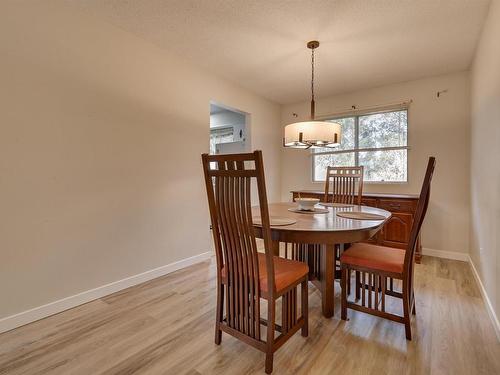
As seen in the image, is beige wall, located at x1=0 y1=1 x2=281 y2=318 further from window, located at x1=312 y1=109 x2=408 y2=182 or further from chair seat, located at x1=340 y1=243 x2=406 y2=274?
window, located at x1=312 y1=109 x2=408 y2=182

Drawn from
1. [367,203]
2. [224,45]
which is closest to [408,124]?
[367,203]

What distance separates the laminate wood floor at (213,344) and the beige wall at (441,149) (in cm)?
131

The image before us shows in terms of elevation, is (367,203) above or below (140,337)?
above

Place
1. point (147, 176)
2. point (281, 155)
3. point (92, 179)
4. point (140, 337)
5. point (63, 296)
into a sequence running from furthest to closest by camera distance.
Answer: point (281, 155) → point (147, 176) → point (92, 179) → point (63, 296) → point (140, 337)

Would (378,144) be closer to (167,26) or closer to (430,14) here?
(430,14)

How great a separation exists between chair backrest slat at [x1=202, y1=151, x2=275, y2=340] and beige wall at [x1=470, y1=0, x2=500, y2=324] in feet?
5.39

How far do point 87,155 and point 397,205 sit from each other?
337 centimetres

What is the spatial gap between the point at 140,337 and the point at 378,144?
370cm

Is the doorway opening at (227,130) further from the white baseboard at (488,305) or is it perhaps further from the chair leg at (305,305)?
the white baseboard at (488,305)

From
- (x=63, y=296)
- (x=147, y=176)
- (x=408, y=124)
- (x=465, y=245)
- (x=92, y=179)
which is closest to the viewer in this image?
(x=63, y=296)

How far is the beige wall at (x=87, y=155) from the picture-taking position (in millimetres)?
1814

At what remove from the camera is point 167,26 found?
2.35m

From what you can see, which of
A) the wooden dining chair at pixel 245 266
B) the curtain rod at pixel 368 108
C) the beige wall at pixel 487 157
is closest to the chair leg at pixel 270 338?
the wooden dining chair at pixel 245 266

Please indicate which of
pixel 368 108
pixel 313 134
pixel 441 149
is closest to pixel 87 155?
pixel 313 134
